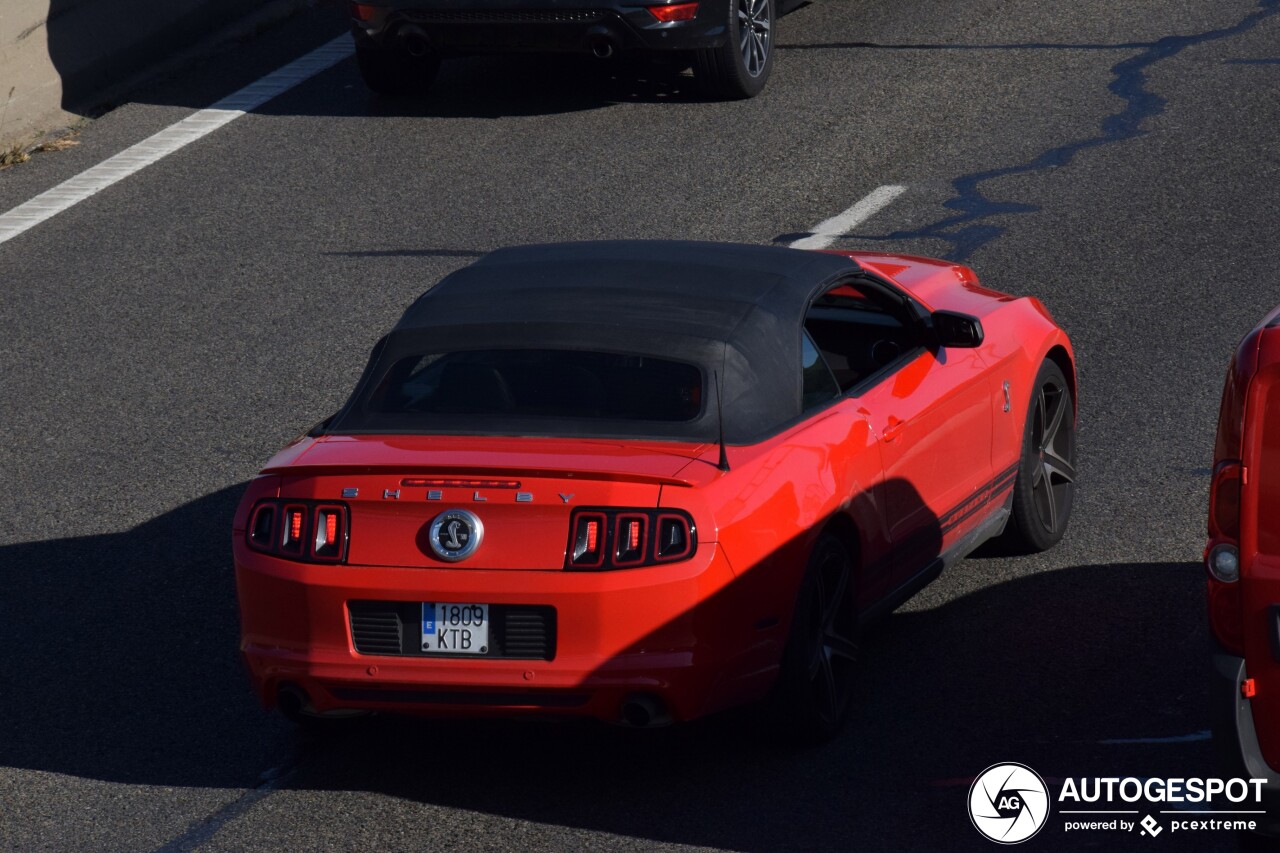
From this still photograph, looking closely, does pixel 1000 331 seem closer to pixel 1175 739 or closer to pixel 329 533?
pixel 1175 739

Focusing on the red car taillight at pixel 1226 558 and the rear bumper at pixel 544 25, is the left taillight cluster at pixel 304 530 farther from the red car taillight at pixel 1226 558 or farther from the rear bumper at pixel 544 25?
the rear bumper at pixel 544 25

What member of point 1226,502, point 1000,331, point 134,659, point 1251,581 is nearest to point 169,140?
point 134,659

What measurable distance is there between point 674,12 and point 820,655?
26.4 feet

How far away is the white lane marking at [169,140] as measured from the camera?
12266mm

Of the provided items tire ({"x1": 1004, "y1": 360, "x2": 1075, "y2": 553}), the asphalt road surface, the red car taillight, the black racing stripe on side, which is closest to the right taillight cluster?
the asphalt road surface

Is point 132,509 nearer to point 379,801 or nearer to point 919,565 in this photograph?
point 379,801

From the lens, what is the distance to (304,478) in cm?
559

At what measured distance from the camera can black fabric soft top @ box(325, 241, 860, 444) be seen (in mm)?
5812

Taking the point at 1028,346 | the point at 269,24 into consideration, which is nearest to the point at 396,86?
the point at 269,24

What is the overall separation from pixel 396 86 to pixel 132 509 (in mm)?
6661

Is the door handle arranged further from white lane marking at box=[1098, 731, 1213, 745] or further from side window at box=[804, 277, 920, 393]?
white lane marking at box=[1098, 731, 1213, 745]

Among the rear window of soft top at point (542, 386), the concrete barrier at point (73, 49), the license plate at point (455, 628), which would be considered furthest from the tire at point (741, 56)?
the license plate at point (455, 628)

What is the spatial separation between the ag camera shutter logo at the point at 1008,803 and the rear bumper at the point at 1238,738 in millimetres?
845

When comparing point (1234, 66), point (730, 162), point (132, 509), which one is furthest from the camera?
point (1234, 66)
